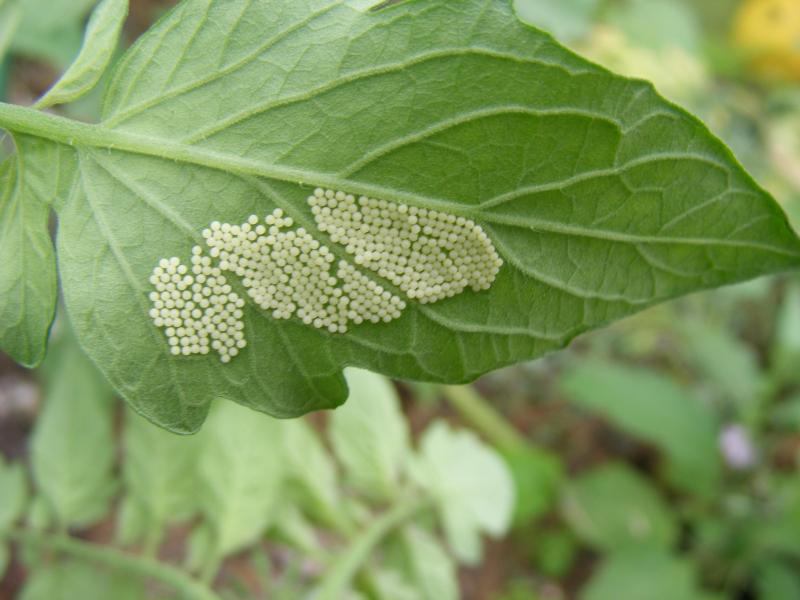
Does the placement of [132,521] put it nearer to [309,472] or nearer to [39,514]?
[39,514]

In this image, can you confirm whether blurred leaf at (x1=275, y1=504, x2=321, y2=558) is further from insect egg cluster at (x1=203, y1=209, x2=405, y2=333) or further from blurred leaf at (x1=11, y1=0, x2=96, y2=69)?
blurred leaf at (x1=11, y1=0, x2=96, y2=69)

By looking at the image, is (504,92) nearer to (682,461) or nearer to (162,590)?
(162,590)

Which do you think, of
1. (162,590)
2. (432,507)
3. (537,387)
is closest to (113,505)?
(162,590)

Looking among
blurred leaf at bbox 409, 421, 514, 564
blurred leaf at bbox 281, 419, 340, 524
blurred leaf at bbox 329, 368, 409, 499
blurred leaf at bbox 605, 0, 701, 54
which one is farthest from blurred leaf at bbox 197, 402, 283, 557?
blurred leaf at bbox 605, 0, 701, 54

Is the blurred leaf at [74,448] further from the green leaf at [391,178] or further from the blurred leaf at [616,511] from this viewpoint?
the blurred leaf at [616,511]

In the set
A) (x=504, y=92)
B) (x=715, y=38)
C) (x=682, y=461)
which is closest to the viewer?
(x=504, y=92)

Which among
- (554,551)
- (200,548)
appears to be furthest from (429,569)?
(554,551)
